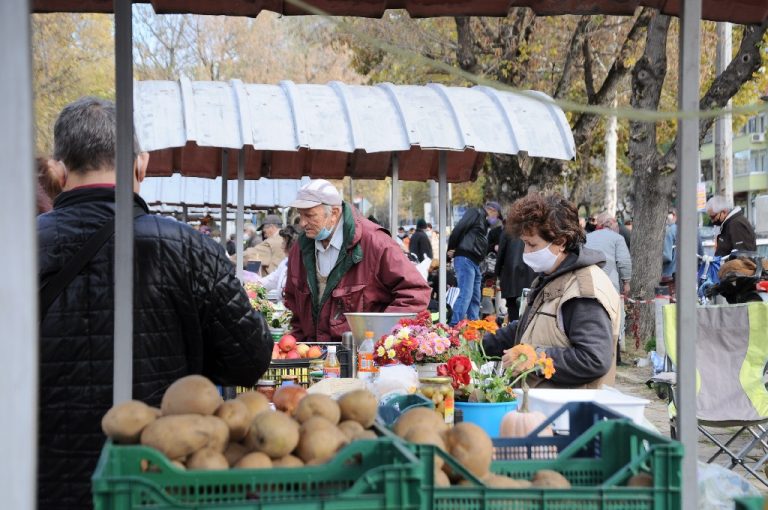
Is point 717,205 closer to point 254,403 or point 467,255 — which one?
point 467,255

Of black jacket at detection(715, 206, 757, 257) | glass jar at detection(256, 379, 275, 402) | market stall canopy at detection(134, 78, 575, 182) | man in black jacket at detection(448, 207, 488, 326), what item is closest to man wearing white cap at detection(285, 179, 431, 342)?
glass jar at detection(256, 379, 275, 402)

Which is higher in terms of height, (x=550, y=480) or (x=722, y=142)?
(x=722, y=142)

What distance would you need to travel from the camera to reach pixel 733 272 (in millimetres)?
10766

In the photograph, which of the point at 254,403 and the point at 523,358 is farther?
the point at 523,358

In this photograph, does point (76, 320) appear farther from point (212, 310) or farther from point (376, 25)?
point (376, 25)

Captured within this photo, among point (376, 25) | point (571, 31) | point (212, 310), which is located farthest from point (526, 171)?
point (212, 310)

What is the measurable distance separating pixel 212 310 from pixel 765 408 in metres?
4.87

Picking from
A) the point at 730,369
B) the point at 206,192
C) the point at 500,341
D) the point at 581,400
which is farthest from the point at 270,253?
the point at 581,400

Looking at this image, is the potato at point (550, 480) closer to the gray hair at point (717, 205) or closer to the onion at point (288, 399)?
the onion at point (288, 399)

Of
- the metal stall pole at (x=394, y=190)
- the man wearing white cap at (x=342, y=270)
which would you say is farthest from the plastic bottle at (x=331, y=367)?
the metal stall pole at (x=394, y=190)

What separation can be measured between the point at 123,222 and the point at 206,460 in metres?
1.01

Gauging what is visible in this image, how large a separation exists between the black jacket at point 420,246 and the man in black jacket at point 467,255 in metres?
6.35

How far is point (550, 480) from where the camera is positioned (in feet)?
7.22

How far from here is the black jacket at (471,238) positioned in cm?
1489
